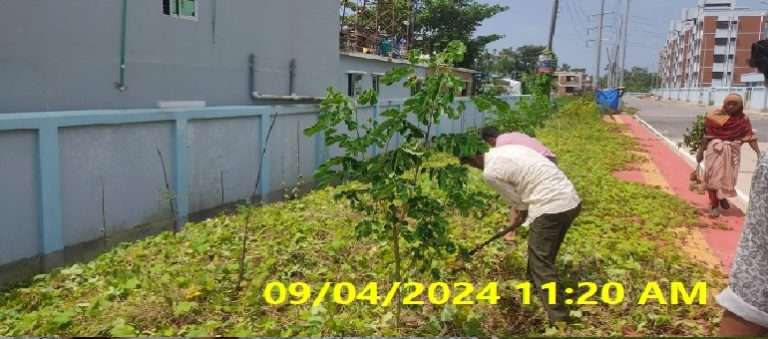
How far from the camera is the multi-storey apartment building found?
78.0 m

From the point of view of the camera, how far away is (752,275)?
1.74 meters

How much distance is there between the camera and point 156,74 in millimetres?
9117

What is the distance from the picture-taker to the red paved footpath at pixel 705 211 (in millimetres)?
6375

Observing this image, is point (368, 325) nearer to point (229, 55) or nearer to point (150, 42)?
point (150, 42)

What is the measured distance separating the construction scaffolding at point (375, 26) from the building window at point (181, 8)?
9.81 m

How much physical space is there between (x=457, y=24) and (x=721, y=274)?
2800 cm

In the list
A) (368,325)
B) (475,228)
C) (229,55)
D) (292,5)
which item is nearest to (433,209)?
(368,325)

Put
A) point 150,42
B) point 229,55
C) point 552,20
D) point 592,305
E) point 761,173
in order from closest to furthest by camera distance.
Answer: point 761,173 < point 592,305 < point 150,42 < point 229,55 < point 552,20

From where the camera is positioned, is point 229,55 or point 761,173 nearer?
point 761,173

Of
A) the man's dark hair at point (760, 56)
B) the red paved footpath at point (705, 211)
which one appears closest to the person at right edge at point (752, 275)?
the man's dark hair at point (760, 56)

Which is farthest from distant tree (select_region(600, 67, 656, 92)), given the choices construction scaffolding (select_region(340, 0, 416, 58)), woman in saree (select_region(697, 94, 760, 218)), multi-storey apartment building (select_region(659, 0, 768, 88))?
woman in saree (select_region(697, 94, 760, 218))

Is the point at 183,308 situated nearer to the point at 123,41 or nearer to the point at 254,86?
the point at 123,41

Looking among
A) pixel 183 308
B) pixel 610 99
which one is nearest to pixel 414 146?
pixel 183 308

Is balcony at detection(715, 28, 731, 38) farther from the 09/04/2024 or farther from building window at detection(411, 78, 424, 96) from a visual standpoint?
building window at detection(411, 78, 424, 96)
